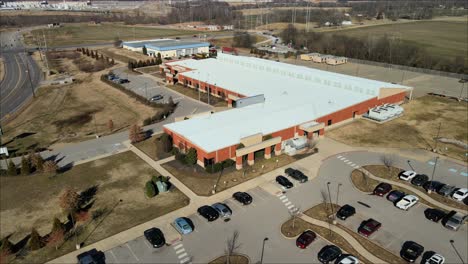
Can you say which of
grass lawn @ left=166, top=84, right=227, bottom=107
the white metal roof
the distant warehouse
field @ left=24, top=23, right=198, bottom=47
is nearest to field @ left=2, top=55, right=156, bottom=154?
grass lawn @ left=166, top=84, right=227, bottom=107

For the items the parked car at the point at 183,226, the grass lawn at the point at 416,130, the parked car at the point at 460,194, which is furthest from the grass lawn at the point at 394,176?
the parked car at the point at 183,226

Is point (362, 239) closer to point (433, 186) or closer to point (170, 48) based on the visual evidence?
point (433, 186)

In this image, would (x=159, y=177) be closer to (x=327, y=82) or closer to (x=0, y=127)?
(x=0, y=127)

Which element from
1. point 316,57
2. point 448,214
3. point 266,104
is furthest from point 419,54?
point 448,214

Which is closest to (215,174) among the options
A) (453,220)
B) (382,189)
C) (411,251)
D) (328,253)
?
(328,253)

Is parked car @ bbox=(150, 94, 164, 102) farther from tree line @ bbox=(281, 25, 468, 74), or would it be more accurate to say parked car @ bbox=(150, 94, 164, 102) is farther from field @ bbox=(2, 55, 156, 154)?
tree line @ bbox=(281, 25, 468, 74)

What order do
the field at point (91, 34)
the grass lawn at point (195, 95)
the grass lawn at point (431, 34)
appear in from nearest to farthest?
the grass lawn at point (195, 95), the grass lawn at point (431, 34), the field at point (91, 34)

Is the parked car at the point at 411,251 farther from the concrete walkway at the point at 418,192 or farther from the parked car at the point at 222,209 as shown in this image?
the parked car at the point at 222,209
